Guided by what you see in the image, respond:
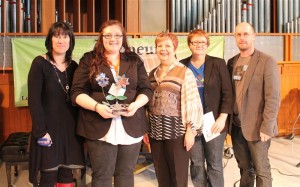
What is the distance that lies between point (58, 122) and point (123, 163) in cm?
47

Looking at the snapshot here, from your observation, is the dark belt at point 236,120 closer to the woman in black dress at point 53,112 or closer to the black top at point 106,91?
the black top at point 106,91

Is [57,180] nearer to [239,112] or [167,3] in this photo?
[239,112]

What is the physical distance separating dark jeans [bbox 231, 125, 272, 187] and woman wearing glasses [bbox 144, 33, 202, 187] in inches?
17.4

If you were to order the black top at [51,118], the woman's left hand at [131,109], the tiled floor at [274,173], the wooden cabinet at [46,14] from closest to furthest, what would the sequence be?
the woman's left hand at [131,109], the black top at [51,118], the tiled floor at [274,173], the wooden cabinet at [46,14]

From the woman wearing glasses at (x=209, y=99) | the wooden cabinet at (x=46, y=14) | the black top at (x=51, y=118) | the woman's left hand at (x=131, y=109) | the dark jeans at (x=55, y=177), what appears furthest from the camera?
the wooden cabinet at (x=46, y=14)

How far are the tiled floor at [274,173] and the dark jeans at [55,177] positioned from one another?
1026mm

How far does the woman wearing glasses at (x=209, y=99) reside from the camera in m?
2.15

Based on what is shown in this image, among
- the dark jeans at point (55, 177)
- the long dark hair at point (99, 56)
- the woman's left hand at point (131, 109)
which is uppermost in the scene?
the long dark hair at point (99, 56)

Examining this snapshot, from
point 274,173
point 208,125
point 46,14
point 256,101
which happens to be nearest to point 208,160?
point 208,125

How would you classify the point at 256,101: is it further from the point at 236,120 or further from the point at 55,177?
the point at 55,177

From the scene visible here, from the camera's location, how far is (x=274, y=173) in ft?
10.7

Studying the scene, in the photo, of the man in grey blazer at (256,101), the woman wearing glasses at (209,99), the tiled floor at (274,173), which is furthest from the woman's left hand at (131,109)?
the tiled floor at (274,173)

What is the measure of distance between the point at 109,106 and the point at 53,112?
43 centimetres

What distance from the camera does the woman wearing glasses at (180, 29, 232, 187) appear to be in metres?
2.15
